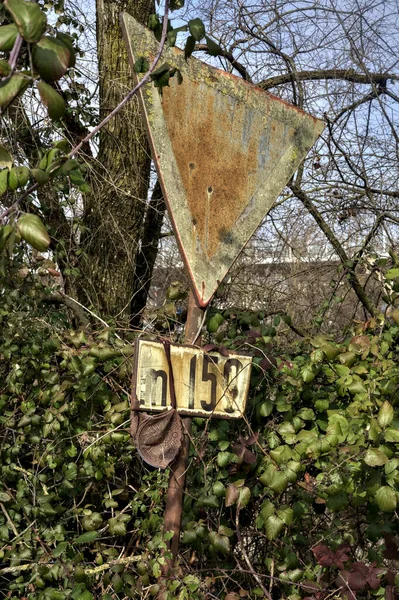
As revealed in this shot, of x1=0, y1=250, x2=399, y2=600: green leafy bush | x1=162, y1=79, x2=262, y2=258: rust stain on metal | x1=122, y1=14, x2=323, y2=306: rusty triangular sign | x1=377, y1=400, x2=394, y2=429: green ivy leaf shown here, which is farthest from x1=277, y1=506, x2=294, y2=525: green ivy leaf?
x1=162, y1=79, x2=262, y2=258: rust stain on metal

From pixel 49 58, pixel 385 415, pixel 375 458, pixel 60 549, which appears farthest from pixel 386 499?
pixel 49 58

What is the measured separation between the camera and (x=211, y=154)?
1.98 m

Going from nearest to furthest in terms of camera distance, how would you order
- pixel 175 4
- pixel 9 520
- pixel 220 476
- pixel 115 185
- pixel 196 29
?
pixel 196 29, pixel 175 4, pixel 220 476, pixel 9 520, pixel 115 185

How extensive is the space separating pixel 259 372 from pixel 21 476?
4.01 ft

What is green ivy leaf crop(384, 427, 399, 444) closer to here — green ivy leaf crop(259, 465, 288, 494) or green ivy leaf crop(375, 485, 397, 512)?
green ivy leaf crop(375, 485, 397, 512)

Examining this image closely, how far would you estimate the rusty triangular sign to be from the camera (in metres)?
1.91

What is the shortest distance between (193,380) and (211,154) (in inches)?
24.9

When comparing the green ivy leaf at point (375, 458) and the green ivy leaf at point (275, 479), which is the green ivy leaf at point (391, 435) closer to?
the green ivy leaf at point (375, 458)

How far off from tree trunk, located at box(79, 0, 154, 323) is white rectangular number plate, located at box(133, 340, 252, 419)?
253 centimetres

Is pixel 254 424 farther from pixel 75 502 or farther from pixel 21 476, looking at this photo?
pixel 21 476

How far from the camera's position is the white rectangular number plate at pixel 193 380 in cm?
194

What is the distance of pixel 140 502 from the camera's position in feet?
8.77

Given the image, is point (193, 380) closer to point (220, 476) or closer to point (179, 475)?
point (179, 475)

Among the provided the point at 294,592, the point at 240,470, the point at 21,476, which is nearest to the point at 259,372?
the point at 240,470
